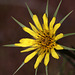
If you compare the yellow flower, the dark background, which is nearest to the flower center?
the yellow flower

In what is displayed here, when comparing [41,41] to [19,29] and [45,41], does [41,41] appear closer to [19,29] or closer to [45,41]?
[45,41]

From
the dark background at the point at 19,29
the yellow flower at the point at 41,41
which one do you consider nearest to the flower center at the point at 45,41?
the yellow flower at the point at 41,41

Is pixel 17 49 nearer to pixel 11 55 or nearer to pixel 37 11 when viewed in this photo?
pixel 11 55

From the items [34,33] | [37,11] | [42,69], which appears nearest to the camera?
[34,33]

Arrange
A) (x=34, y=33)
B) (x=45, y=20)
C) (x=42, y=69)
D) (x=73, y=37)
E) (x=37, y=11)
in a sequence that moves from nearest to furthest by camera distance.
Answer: (x=45, y=20)
(x=34, y=33)
(x=73, y=37)
(x=42, y=69)
(x=37, y=11)

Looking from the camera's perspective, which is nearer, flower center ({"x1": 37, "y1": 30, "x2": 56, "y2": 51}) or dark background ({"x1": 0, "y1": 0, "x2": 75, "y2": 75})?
flower center ({"x1": 37, "y1": 30, "x2": 56, "y2": 51})

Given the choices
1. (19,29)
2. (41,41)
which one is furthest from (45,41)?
(19,29)

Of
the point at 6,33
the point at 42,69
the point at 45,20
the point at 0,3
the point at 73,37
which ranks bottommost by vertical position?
the point at 42,69

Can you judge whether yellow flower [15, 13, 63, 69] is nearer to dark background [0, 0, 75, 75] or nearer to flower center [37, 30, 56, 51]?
flower center [37, 30, 56, 51]

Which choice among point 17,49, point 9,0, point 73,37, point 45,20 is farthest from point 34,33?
point 9,0
